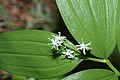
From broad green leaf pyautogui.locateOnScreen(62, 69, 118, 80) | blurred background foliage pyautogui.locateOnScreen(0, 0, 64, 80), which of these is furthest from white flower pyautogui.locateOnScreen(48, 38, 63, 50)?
blurred background foliage pyautogui.locateOnScreen(0, 0, 64, 80)

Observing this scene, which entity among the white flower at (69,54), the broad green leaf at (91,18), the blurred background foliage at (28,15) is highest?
the blurred background foliage at (28,15)

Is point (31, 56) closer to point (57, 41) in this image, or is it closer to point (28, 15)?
point (57, 41)

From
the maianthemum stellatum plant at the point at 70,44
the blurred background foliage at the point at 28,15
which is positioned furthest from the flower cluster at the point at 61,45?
the blurred background foliage at the point at 28,15

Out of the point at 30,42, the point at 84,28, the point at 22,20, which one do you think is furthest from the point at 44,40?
the point at 22,20

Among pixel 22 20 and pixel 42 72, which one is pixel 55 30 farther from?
pixel 42 72

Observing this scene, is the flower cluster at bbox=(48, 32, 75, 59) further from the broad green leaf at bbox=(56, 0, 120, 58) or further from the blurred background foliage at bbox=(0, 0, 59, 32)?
the blurred background foliage at bbox=(0, 0, 59, 32)

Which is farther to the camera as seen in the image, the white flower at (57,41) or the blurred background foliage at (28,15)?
the blurred background foliage at (28,15)

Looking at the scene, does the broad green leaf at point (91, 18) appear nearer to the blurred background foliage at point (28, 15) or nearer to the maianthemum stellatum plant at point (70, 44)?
the maianthemum stellatum plant at point (70, 44)
